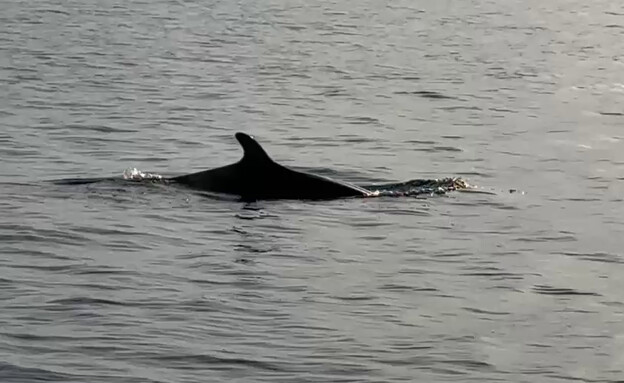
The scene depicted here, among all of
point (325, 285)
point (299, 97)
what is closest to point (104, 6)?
point (299, 97)

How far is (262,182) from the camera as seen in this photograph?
18.6m

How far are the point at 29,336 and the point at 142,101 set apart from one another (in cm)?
1686

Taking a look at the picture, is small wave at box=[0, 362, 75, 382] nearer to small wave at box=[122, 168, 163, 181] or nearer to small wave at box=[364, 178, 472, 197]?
small wave at box=[122, 168, 163, 181]

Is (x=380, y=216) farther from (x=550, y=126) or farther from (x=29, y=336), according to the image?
(x=550, y=126)

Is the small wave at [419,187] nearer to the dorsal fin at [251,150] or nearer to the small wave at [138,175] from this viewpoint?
the dorsal fin at [251,150]

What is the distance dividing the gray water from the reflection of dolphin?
24 cm

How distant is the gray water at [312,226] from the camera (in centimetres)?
1246

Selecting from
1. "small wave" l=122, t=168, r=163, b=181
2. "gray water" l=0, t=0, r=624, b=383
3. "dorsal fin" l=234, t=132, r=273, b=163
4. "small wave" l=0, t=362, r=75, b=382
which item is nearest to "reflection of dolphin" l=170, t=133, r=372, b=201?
"dorsal fin" l=234, t=132, r=273, b=163

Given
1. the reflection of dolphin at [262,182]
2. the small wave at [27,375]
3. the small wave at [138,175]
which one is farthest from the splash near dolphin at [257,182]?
the small wave at [27,375]

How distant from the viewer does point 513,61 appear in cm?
3775

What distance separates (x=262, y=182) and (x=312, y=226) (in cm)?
144

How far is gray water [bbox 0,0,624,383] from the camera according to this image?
12.5m

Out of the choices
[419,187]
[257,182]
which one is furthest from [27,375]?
[419,187]

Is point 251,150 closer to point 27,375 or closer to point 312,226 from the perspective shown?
point 312,226
